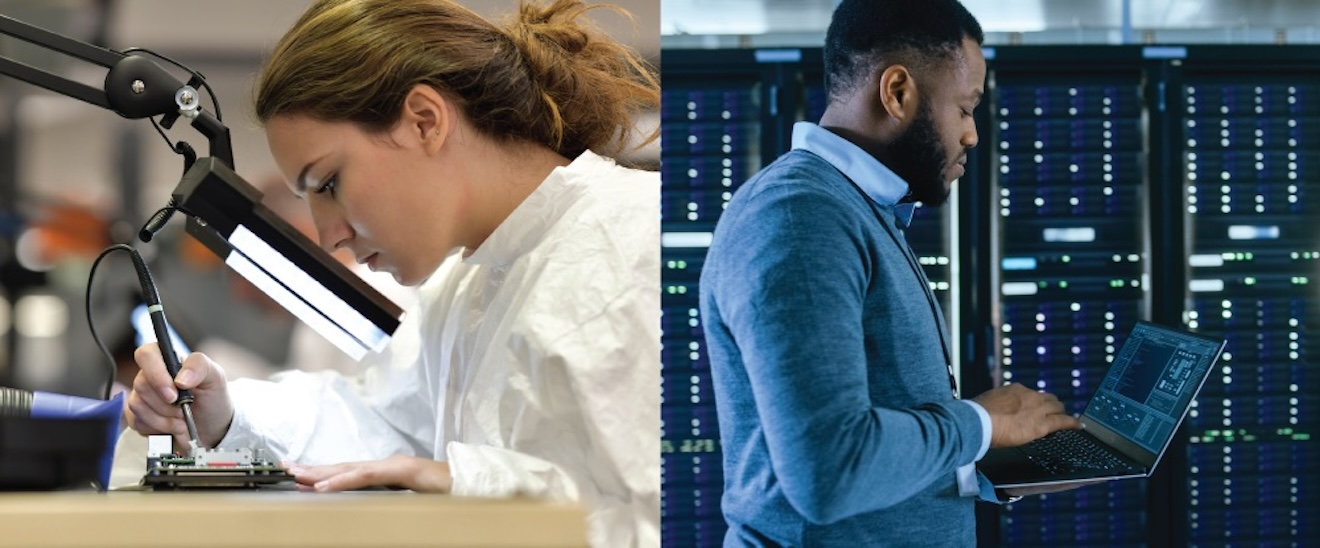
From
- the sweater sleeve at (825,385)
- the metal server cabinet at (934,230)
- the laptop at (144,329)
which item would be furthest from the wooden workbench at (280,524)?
the metal server cabinet at (934,230)

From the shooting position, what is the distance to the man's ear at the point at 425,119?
2084mm

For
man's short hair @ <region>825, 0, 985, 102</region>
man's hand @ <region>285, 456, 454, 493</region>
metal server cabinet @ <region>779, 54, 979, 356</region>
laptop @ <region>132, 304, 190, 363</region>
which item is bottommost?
man's hand @ <region>285, 456, 454, 493</region>

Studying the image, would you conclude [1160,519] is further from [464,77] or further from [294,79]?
[294,79]

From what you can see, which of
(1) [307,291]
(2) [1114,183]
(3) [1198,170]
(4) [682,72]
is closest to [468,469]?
(1) [307,291]

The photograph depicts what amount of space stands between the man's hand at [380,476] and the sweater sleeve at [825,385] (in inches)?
19.6

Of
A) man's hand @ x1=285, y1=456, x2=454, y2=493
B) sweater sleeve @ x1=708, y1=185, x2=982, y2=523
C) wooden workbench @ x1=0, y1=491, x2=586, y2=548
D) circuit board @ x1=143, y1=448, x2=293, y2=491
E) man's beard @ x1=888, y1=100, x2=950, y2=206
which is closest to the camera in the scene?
wooden workbench @ x1=0, y1=491, x2=586, y2=548

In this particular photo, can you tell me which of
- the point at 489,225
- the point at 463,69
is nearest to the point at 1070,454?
the point at 489,225

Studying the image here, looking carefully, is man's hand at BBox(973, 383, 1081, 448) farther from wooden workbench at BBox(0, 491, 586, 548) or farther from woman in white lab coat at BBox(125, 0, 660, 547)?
wooden workbench at BBox(0, 491, 586, 548)

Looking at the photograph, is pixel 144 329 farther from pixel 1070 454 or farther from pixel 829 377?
pixel 1070 454

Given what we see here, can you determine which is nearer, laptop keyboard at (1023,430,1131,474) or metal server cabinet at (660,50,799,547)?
laptop keyboard at (1023,430,1131,474)

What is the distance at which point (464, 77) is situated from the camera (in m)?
2.11

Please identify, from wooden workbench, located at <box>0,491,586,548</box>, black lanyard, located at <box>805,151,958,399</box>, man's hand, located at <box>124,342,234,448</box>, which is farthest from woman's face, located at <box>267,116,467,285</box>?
wooden workbench, located at <box>0,491,586,548</box>

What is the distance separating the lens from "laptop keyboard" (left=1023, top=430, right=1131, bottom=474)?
83.0 inches

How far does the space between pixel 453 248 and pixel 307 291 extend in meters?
0.50
